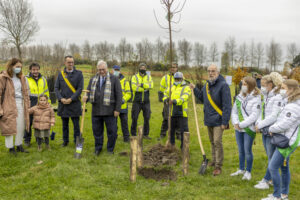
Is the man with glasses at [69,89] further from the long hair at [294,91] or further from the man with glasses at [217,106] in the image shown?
the long hair at [294,91]

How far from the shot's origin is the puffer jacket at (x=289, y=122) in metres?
3.75

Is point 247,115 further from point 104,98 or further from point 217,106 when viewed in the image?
point 104,98

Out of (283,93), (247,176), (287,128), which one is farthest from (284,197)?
(283,93)

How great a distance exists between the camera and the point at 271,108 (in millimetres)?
4215

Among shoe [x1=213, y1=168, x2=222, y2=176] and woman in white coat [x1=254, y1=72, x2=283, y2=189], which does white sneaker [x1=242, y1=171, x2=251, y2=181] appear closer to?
woman in white coat [x1=254, y1=72, x2=283, y2=189]

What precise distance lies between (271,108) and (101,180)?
3292 millimetres

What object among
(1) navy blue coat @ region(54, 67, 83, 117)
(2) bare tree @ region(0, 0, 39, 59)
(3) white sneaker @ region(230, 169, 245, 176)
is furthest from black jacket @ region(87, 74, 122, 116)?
(2) bare tree @ region(0, 0, 39, 59)

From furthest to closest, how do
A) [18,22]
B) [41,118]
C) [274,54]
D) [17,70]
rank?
[274,54]
[18,22]
[41,118]
[17,70]

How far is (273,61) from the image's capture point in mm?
A: 46844

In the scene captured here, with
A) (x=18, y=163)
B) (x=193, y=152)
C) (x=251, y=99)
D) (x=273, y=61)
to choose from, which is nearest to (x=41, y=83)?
(x=18, y=163)

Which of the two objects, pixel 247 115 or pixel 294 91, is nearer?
pixel 294 91

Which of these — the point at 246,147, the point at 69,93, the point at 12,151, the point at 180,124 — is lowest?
the point at 12,151

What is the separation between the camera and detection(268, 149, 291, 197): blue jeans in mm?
3964

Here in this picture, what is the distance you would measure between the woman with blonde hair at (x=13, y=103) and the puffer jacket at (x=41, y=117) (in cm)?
26
